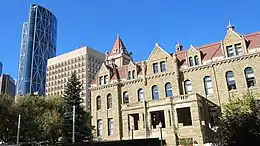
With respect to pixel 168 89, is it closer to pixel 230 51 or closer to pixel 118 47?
pixel 230 51

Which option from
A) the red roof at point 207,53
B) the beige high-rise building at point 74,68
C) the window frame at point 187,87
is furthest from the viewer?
the beige high-rise building at point 74,68

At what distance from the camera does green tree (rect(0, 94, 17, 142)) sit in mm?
35219

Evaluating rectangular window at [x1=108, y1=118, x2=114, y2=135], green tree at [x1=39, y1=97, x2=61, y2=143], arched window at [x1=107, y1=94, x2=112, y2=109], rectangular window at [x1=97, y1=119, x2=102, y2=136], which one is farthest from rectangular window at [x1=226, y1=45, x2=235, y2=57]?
green tree at [x1=39, y1=97, x2=61, y2=143]

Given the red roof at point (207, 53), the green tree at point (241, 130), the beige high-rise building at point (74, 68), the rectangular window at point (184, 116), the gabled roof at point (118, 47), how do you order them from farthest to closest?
1. the beige high-rise building at point (74, 68)
2. the gabled roof at point (118, 47)
3. the rectangular window at point (184, 116)
4. the red roof at point (207, 53)
5. the green tree at point (241, 130)

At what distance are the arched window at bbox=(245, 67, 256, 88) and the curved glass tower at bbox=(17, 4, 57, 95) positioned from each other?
158971 millimetres

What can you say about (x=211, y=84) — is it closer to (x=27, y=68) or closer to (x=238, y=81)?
(x=238, y=81)

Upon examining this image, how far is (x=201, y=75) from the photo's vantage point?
116 ft

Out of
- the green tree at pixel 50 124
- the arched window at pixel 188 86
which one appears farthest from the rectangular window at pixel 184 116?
the green tree at pixel 50 124

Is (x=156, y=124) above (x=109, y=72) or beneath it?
beneath

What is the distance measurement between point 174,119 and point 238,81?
9.62 m

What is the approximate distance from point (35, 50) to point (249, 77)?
17105 centimetres

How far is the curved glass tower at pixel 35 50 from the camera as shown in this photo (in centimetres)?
17400

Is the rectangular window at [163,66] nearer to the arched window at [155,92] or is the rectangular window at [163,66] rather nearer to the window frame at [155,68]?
the window frame at [155,68]

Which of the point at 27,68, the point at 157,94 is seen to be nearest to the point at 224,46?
the point at 157,94
